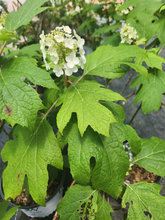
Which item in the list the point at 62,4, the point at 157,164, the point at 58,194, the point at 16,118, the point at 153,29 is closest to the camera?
the point at 16,118

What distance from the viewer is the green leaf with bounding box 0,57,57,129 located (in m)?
0.62

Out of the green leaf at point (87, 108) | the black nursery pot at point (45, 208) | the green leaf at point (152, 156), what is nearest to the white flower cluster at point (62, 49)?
the green leaf at point (87, 108)

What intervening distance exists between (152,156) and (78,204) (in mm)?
615

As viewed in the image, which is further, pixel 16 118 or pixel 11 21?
pixel 11 21

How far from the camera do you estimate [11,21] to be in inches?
34.1

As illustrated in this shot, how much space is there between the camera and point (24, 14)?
2.70 feet

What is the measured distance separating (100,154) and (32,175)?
38 cm

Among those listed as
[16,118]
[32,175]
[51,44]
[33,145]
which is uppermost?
[51,44]

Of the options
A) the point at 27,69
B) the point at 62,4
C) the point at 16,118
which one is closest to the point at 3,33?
the point at 27,69

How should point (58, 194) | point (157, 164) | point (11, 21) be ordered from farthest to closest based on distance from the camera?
point (58, 194)
point (157, 164)
point (11, 21)

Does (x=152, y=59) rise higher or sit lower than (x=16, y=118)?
higher

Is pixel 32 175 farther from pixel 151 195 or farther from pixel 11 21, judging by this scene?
pixel 11 21

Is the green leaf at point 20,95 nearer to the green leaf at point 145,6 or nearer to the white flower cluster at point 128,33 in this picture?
the white flower cluster at point 128,33

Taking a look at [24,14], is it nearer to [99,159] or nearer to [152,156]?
[99,159]
